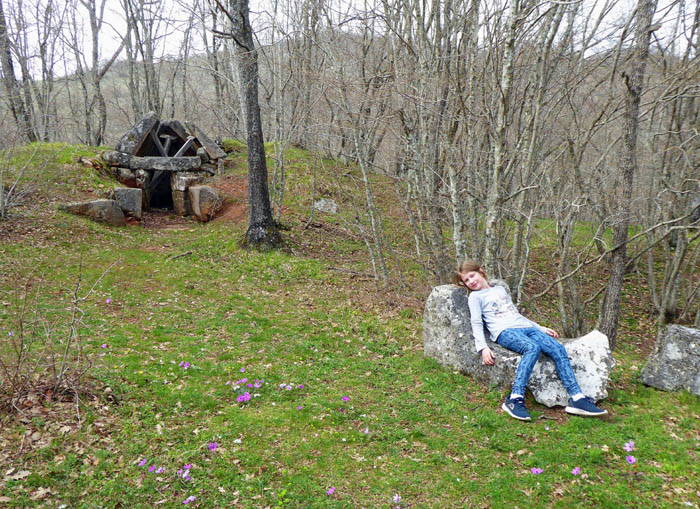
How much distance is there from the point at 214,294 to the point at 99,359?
294 cm

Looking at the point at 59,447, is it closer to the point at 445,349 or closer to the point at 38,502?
the point at 38,502

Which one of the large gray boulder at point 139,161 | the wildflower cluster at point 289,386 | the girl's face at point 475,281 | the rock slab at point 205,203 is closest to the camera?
the wildflower cluster at point 289,386

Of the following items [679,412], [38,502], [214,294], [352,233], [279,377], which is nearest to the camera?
[38,502]

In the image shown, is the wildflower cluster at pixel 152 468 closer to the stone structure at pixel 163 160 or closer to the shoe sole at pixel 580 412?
the shoe sole at pixel 580 412

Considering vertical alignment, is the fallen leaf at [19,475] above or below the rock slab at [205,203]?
below

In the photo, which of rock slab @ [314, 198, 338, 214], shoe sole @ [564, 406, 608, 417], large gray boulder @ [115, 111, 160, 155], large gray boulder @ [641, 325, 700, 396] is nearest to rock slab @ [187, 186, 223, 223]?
large gray boulder @ [115, 111, 160, 155]

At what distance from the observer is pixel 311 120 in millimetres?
13570

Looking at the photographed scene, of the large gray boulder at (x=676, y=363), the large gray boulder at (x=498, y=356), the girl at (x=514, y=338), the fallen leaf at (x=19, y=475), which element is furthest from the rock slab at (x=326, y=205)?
the fallen leaf at (x=19, y=475)

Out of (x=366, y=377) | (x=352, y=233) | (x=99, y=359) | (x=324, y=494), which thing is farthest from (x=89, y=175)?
(x=324, y=494)

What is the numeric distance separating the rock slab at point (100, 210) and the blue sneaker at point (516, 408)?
10.7 metres

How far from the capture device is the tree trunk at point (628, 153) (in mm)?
6262

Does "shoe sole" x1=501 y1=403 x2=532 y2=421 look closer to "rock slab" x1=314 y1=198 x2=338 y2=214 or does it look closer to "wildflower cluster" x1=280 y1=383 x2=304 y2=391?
"wildflower cluster" x1=280 y1=383 x2=304 y2=391

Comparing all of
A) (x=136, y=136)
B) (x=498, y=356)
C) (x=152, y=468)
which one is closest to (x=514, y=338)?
(x=498, y=356)

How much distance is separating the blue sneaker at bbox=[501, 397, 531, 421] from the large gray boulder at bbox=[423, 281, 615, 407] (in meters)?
0.25
